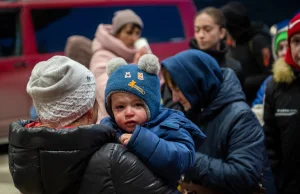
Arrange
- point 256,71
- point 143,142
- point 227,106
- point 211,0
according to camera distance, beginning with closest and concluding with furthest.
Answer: point 143,142
point 227,106
point 256,71
point 211,0

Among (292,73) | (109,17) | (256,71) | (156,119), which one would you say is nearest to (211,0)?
(109,17)

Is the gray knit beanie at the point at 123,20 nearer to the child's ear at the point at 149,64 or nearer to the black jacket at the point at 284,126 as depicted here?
the black jacket at the point at 284,126

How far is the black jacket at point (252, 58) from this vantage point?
202 inches

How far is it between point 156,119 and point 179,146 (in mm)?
197

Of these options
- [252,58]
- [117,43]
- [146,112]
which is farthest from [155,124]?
[252,58]

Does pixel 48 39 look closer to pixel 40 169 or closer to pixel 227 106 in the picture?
pixel 227 106

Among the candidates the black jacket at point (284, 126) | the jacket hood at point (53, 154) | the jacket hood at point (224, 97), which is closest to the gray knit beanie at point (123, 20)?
the black jacket at point (284, 126)

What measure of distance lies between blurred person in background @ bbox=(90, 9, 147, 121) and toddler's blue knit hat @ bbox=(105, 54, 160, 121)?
78.7 inches

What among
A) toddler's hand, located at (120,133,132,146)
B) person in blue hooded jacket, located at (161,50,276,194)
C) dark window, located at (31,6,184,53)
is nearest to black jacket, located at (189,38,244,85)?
person in blue hooded jacket, located at (161,50,276,194)

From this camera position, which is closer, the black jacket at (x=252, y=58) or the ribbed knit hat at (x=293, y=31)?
the ribbed knit hat at (x=293, y=31)

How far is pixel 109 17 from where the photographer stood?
736 centimetres

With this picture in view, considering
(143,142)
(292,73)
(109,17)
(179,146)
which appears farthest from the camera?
(109,17)

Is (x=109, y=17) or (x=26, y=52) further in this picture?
(x=109, y=17)

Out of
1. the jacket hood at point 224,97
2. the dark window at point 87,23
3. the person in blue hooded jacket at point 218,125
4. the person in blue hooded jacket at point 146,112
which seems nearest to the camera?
the person in blue hooded jacket at point 146,112
